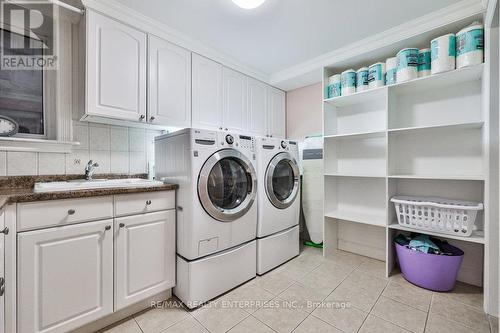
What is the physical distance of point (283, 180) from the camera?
2.28m

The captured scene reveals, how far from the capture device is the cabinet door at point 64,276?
1080 millimetres

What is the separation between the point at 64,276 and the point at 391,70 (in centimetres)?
281

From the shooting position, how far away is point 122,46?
1.61m

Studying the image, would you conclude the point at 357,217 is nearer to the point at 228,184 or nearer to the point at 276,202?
the point at 276,202

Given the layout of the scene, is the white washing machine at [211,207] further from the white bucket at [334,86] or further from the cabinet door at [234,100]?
the white bucket at [334,86]

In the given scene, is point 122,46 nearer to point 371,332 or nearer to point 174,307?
point 174,307

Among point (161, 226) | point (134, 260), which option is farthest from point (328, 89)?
point (134, 260)

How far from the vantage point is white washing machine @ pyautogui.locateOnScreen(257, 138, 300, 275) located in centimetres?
197

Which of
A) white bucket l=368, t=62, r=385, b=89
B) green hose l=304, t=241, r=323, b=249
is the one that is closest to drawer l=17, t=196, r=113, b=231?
green hose l=304, t=241, r=323, b=249

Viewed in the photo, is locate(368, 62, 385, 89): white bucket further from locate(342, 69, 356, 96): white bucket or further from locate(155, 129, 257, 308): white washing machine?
locate(155, 129, 257, 308): white washing machine

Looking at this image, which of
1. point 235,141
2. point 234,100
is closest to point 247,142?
point 235,141

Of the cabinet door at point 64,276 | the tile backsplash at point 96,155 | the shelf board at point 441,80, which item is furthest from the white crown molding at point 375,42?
the cabinet door at point 64,276

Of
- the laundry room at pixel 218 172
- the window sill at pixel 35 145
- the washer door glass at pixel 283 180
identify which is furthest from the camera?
the washer door glass at pixel 283 180

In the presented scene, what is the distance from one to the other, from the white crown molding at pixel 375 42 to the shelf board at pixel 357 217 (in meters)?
1.61
